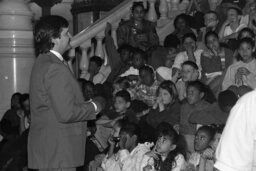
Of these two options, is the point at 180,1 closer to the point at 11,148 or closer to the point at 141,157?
the point at 11,148

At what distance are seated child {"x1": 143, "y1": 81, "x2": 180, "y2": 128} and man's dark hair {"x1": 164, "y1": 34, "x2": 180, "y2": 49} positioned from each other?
1538mm

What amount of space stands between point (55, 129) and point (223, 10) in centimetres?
561

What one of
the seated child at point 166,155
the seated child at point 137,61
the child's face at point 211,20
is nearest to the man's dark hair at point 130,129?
the seated child at point 166,155

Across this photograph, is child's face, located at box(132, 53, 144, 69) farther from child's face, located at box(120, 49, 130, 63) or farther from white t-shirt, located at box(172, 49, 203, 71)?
white t-shirt, located at box(172, 49, 203, 71)

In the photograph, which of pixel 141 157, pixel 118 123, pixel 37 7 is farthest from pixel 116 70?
pixel 37 7

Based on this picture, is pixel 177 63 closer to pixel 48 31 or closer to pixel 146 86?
pixel 146 86

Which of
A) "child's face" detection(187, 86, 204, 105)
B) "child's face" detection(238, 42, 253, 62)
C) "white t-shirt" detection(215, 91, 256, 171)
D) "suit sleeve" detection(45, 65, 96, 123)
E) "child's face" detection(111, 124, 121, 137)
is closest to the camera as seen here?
"white t-shirt" detection(215, 91, 256, 171)

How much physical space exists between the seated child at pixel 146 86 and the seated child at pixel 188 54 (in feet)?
0.91

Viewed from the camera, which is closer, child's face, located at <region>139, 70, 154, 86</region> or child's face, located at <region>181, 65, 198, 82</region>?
child's face, located at <region>181, 65, 198, 82</region>

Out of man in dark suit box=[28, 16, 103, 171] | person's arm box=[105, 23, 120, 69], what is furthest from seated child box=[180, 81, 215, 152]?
man in dark suit box=[28, 16, 103, 171]

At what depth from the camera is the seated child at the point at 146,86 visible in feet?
27.8

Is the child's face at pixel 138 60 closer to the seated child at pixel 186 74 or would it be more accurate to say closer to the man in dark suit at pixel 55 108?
the seated child at pixel 186 74

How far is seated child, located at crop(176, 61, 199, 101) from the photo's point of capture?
7934mm

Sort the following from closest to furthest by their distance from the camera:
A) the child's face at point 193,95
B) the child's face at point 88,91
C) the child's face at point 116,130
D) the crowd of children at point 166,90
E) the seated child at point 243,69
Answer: the crowd of children at point 166,90 < the child's face at point 193,95 < the child's face at point 116,130 < the seated child at point 243,69 < the child's face at point 88,91
